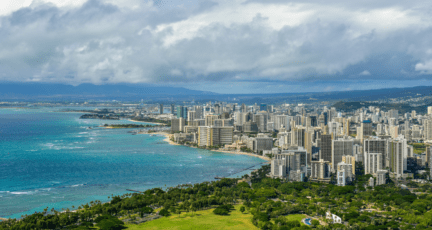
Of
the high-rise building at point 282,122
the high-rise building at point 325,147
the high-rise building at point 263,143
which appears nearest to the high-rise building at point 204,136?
the high-rise building at point 263,143

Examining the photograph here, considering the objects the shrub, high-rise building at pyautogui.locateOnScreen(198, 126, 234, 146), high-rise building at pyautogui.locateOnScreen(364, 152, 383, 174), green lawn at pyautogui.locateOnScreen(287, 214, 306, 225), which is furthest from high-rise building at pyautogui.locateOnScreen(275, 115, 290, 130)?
the shrub

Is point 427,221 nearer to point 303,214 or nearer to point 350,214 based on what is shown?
point 350,214

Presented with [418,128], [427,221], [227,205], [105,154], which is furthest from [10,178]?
[418,128]

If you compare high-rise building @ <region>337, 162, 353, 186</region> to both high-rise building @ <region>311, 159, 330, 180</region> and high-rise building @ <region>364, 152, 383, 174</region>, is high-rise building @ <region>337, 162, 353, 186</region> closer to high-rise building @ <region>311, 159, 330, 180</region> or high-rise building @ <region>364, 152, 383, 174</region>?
high-rise building @ <region>311, 159, 330, 180</region>

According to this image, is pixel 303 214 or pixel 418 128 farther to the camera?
pixel 418 128

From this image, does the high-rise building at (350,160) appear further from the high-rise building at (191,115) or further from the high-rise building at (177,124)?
the high-rise building at (191,115)

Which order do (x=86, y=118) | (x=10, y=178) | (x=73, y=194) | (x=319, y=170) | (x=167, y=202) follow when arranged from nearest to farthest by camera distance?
(x=167, y=202) → (x=73, y=194) → (x=10, y=178) → (x=319, y=170) → (x=86, y=118)

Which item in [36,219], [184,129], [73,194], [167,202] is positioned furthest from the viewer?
[184,129]

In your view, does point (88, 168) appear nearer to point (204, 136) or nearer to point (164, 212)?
point (164, 212)
